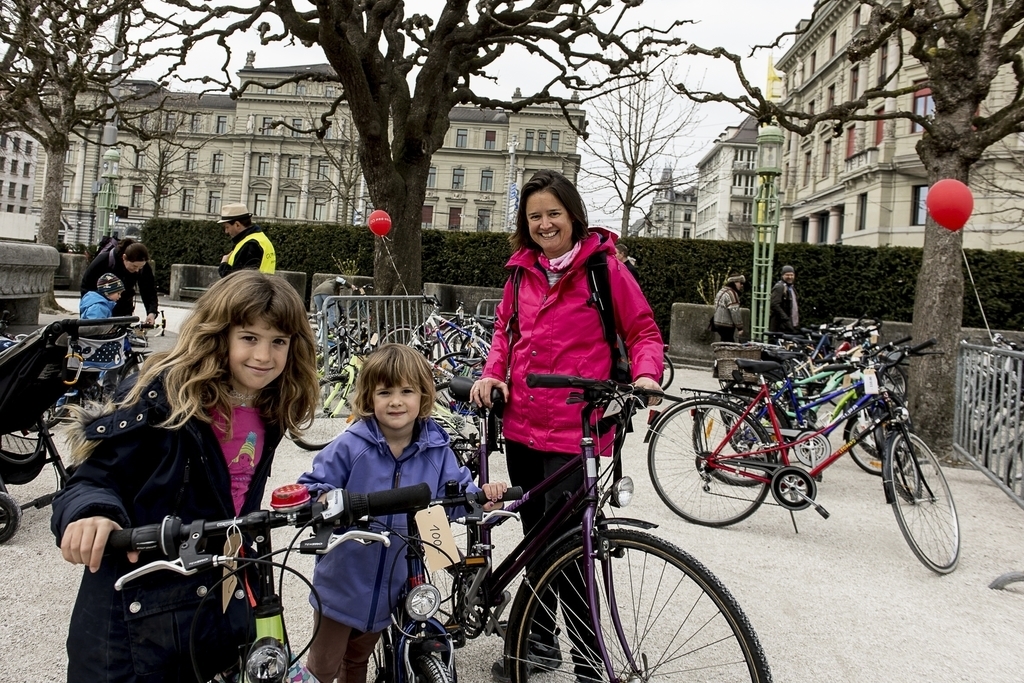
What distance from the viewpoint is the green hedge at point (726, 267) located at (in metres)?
15.4

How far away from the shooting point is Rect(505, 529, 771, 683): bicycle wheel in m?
2.08

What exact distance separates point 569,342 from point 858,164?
40.4m

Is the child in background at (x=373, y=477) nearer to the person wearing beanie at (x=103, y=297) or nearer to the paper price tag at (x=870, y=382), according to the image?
the paper price tag at (x=870, y=382)

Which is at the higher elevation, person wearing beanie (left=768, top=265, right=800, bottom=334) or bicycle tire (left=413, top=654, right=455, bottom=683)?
person wearing beanie (left=768, top=265, right=800, bottom=334)

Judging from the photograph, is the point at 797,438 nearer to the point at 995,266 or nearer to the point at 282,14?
the point at 282,14

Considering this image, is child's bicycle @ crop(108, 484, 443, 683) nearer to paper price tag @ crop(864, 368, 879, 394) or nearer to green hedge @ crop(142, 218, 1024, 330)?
→ paper price tag @ crop(864, 368, 879, 394)

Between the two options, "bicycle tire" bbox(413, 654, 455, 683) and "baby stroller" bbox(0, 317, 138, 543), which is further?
"baby stroller" bbox(0, 317, 138, 543)

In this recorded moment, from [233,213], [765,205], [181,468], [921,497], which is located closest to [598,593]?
[181,468]

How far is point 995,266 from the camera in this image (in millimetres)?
15391

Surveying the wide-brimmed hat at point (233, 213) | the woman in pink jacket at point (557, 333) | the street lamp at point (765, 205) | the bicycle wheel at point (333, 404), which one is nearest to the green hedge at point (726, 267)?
the street lamp at point (765, 205)

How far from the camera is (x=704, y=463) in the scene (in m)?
5.06

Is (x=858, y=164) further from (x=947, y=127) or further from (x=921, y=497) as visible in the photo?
(x=921, y=497)

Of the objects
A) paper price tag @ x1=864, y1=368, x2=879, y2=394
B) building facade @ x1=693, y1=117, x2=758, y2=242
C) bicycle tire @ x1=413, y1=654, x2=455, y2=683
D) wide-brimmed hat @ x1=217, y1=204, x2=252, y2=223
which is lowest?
bicycle tire @ x1=413, y1=654, x2=455, y2=683

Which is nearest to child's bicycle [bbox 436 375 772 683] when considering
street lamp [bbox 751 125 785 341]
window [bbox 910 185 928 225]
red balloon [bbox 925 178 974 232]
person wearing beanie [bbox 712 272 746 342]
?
red balloon [bbox 925 178 974 232]
